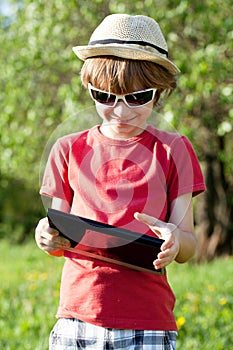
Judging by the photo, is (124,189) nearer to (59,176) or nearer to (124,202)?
(124,202)

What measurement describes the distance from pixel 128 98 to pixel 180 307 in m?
3.14

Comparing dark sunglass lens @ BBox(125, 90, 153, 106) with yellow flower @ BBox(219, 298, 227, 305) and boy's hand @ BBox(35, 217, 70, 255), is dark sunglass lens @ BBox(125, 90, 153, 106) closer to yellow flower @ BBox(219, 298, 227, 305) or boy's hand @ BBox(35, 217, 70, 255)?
boy's hand @ BBox(35, 217, 70, 255)

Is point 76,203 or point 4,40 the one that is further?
point 4,40

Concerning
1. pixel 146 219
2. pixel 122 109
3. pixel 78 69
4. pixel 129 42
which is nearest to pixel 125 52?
pixel 129 42

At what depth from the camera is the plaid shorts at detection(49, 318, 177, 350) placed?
7.47 ft

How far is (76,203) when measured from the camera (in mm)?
2381

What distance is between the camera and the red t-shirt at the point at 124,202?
2.29 metres

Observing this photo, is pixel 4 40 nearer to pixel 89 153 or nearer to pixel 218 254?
pixel 218 254

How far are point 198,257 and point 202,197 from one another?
28.2 inches

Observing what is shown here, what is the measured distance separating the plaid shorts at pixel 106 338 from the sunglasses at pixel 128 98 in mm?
664

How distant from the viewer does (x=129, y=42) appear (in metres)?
2.32

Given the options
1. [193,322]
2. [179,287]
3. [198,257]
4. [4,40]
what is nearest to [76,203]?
[193,322]

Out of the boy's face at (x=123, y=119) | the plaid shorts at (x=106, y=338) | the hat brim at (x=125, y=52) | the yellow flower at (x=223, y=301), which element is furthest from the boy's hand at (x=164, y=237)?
the yellow flower at (x=223, y=301)

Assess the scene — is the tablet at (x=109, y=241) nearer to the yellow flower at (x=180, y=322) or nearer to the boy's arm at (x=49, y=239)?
the boy's arm at (x=49, y=239)
